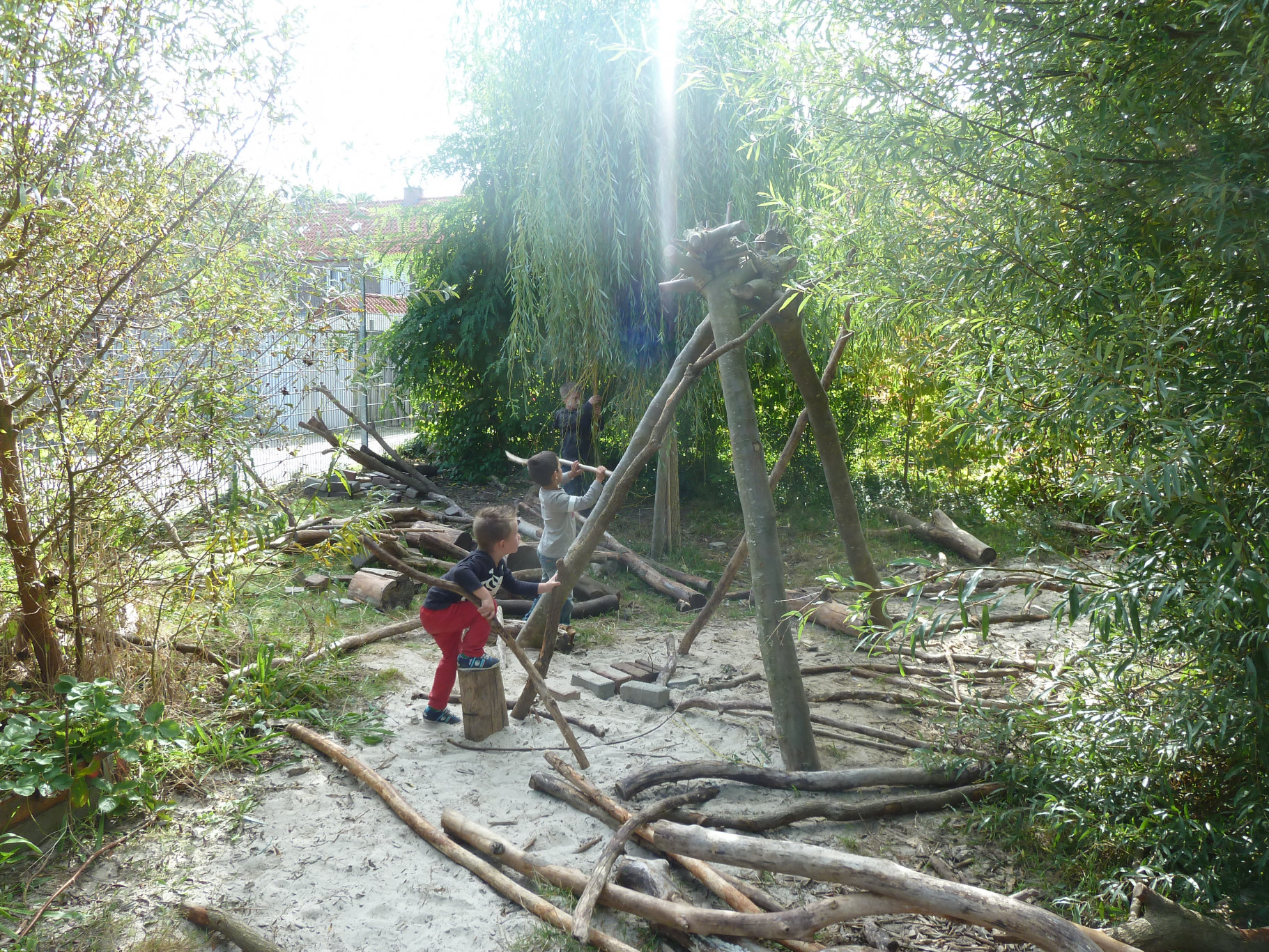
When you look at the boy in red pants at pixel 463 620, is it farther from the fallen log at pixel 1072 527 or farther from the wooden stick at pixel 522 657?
the fallen log at pixel 1072 527

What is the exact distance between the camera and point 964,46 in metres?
2.68

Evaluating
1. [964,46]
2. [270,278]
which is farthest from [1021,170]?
[270,278]

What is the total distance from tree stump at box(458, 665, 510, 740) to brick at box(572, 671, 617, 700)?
82cm

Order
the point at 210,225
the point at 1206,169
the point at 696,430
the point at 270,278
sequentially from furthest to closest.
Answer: the point at 696,430 < the point at 270,278 < the point at 210,225 < the point at 1206,169

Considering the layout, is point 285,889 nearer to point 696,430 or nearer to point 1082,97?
point 1082,97

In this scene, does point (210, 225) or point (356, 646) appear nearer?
point (210, 225)

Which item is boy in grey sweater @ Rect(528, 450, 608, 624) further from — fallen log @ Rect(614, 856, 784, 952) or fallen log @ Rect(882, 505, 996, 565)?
fallen log @ Rect(882, 505, 996, 565)

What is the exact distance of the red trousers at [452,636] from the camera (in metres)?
4.50

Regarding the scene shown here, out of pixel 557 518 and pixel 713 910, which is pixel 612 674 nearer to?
pixel 557 518

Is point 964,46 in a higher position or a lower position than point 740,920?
higher

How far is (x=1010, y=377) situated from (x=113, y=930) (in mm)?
3568

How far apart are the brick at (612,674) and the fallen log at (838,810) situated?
167 cm

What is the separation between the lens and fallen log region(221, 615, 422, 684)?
4430 millimetres

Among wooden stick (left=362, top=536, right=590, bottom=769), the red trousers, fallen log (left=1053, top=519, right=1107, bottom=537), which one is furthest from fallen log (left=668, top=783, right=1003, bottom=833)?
fallen log (left=1053, top=519, right=1107, bottom=537)
